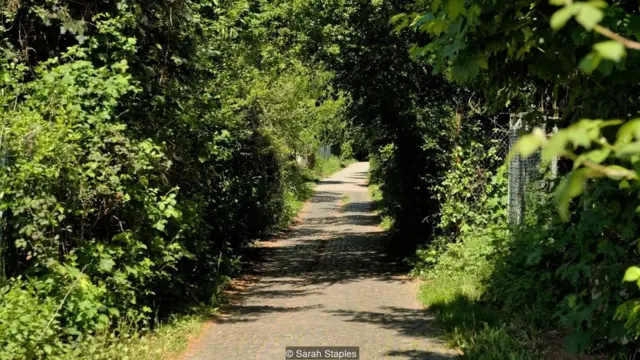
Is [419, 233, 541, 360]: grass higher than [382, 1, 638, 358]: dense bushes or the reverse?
the reverse

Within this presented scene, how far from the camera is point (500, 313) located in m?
8.23

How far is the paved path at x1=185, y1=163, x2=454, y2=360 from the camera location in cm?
763

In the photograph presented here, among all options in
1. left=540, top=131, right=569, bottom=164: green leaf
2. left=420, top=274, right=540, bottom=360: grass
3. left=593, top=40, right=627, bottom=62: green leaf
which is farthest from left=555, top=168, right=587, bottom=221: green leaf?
left=420, top=274, right=540, bottom=360: grass

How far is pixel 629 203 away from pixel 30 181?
4.80 meters

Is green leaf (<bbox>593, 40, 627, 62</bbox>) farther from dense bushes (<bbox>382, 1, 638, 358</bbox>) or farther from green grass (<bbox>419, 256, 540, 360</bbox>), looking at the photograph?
green grass (<bbox>419, 256, 540, 360</bbox>)

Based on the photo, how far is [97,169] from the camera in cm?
683

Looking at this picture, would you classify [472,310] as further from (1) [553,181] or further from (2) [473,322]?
(1) [553,181]

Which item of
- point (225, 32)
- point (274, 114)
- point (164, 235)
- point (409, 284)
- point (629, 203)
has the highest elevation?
point (225, 32)

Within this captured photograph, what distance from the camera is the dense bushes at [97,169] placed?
6035 mm

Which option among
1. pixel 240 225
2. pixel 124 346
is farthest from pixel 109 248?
pixel 240 225

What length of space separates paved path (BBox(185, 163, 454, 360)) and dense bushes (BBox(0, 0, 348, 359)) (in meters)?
0.91

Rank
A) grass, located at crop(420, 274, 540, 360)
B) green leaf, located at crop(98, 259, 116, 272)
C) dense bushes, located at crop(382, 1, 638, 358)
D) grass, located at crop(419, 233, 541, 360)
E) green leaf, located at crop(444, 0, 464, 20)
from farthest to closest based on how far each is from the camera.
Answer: grass, located at crop(419, 233, 541, 360)
grass, located at crop(420, 274, 540, 360)
green leaf, located at crop(98, 259, 116, 272)
green leaf, located at crop(444, 0, 464, 20)
dense bushes, located at crop(382, 1, 638, 358)

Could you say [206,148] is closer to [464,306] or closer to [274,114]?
[464,306]

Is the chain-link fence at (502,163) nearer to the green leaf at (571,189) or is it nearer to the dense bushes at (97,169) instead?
the dense bushes at (97,169)
